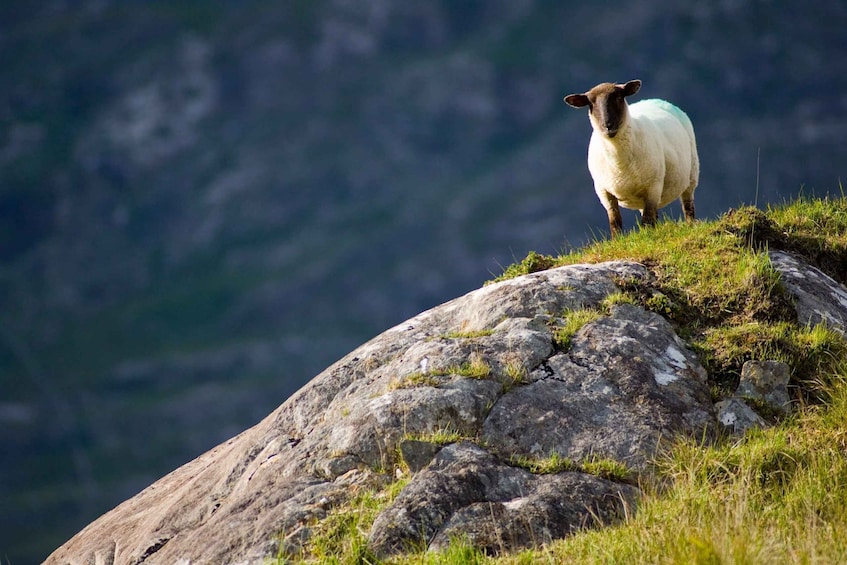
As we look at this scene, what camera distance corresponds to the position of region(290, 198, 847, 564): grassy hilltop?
6418mm

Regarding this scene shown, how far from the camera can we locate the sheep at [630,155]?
43.5 ft

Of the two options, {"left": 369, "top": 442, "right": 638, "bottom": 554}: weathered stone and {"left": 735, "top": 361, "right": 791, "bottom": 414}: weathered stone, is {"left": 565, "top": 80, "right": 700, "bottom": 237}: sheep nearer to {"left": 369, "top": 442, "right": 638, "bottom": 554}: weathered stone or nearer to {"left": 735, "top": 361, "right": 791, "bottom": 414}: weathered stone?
{"left": 735, "top": 361, "right": 791, "bottom": 414}: weathered stone

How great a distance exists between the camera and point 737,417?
27.4 feet

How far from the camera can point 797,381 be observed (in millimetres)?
8672

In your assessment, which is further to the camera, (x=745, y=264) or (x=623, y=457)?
(x=745, y=264)

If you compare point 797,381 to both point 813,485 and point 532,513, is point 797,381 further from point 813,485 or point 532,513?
point 532,513

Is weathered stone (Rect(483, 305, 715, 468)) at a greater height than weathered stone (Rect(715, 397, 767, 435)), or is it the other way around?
weathered stone (Rect(483, 305, 715, 468))

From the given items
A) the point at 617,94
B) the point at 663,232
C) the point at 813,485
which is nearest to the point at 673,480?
the point at 813,485

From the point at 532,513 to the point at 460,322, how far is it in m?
2.83

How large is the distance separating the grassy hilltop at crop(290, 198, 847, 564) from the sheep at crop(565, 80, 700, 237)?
2153mm

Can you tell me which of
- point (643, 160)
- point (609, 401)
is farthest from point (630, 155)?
point (609, 401)

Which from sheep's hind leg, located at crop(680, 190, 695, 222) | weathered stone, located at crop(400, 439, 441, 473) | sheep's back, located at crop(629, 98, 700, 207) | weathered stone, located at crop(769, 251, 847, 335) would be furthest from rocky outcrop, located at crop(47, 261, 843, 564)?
sheep's hind leg, located at crop(680, 190, 695, 222)

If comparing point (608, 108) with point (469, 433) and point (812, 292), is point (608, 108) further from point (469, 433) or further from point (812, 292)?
point (469, 433)

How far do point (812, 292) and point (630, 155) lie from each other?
4.13 metres
